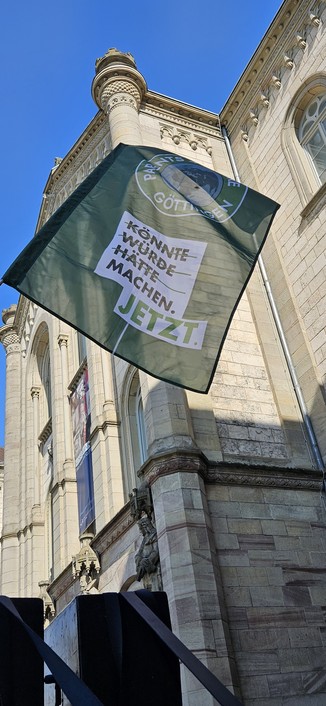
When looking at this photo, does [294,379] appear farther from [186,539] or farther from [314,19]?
[314,19]

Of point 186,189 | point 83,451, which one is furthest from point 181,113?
point 186,189

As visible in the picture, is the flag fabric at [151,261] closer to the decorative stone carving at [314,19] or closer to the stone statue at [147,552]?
the stone statue at [147,552]

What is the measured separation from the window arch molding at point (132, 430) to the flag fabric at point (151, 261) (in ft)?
21.0

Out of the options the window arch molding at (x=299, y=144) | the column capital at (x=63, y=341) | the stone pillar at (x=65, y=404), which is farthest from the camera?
the column capital at (x=63, y=341)

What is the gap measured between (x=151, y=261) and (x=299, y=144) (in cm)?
968

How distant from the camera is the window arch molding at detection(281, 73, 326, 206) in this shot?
49.2 ft

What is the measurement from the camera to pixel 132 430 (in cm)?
1478

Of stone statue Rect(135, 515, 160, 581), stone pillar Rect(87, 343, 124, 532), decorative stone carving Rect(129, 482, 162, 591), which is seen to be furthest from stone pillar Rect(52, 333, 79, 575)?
stone statue Rect(135, 515, 160, 581)

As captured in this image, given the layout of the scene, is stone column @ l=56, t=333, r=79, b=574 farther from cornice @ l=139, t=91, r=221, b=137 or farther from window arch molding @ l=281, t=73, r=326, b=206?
window arch molding @ l=281, t=73, r=326, b=206

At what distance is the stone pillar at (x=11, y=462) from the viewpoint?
20672 millimetres

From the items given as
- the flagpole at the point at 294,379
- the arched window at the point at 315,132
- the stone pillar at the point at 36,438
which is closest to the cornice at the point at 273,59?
the arched window at the point at 315,132

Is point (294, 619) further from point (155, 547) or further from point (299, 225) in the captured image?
point (299, 225)

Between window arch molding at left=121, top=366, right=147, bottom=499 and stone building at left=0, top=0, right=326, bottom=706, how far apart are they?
0.12 feet

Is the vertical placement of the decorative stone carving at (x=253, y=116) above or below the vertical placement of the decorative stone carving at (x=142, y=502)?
above
